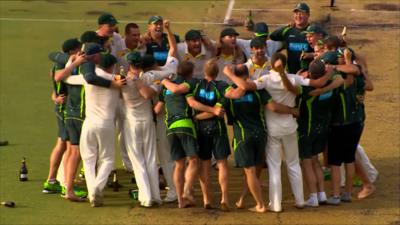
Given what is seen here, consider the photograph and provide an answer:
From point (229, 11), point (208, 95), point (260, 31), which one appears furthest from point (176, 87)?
point (229, 11)

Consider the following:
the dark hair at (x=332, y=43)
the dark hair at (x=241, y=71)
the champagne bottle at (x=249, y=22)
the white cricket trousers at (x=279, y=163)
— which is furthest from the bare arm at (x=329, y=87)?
the champagne bottle at (x=249, y=22)

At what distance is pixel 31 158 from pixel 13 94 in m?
3.68

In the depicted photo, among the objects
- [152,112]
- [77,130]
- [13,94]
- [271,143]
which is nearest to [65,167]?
[77,130]

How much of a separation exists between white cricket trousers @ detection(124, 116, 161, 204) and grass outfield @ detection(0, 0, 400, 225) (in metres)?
0.27

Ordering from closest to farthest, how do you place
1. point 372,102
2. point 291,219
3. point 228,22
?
point 291,219, point 372,102, point 228,22

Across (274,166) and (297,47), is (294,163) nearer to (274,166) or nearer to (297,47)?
(274,166)

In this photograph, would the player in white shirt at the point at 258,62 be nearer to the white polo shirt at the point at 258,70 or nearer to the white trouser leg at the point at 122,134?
the white polo shirt at the point at 258,70

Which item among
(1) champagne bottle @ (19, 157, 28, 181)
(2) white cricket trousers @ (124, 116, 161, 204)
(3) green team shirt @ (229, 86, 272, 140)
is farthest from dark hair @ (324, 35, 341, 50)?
(1) champagne bottle @ (19, 157, 28, 181)

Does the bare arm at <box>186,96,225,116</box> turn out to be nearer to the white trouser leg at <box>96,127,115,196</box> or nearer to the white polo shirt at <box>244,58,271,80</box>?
the white polo shirt at <box>244,58,271,80</box>

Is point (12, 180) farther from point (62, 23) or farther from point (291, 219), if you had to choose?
point (62, 23)

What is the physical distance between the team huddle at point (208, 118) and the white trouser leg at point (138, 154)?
0.01 meters

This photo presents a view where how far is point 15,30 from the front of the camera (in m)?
23.1

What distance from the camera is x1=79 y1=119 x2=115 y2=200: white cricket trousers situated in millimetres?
12820

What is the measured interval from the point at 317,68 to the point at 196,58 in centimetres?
201
